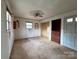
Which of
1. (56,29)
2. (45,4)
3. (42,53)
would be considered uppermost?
(45,4)

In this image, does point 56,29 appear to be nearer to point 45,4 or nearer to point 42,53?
point 45,4

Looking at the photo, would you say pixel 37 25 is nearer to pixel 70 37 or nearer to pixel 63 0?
pixel 70 37

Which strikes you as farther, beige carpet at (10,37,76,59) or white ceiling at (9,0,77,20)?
white ceiling at (9,0,77,20)

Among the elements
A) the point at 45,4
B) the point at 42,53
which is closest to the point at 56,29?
the point at 45,4

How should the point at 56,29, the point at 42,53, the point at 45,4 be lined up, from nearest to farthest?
the point at 42,53
the point at 45,4
the point at 56,29

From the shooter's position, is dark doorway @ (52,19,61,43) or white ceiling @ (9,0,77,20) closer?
white ceiling @ (9,0,77,20)

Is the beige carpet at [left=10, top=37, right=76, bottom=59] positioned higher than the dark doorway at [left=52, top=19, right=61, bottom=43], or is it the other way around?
the dark doorway at [left=52, top=19, right=61, bottom=43]

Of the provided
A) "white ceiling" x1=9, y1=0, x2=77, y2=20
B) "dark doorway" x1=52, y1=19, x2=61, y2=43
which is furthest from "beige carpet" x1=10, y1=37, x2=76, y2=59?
"white ceiling" x1=9, y1=0, x2=77, y2=20

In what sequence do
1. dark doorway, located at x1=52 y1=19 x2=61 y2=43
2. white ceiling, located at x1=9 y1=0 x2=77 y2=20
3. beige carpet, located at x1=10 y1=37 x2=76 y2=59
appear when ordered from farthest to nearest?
dark doorway, located at x1=52 y1=19 x2=61 y2=43 < white ceiling, located at x1=9 y1=0 x2=77 y2=20 < beige carpet, located at x1=10 y1=37 x2=76 y2=59

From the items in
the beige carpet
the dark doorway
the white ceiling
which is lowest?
the beige carpet

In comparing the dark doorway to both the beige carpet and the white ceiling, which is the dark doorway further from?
the white ceiling

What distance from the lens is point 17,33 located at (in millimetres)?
7328

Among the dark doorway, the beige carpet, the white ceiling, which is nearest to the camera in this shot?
the beige carpet

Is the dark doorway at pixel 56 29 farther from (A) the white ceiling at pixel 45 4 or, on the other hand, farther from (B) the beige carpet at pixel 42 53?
(A) the white ceiling at pixel 45 4
